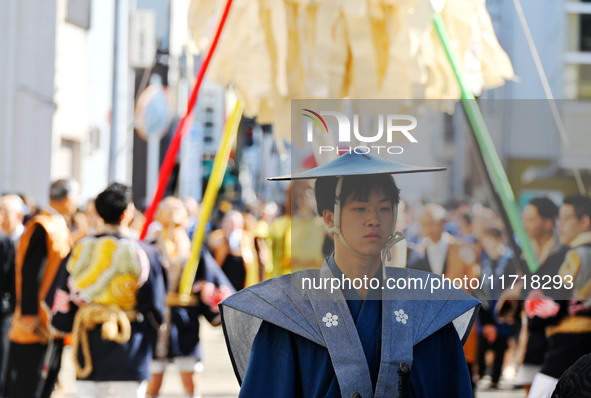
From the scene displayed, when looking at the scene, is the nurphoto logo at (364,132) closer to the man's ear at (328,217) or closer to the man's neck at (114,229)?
the man's ear at (328,217)

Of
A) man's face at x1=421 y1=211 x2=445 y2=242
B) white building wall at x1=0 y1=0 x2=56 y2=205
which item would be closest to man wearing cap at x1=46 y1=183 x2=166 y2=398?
man's face at x1=421 y1=211 x2=445 y2=242

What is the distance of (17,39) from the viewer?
14.7 metres

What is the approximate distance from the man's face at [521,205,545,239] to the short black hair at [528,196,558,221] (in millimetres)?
19

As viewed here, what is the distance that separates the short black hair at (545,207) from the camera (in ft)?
14.7

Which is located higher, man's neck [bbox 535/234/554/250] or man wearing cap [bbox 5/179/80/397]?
man's neck [bbox 535/234/554/250]

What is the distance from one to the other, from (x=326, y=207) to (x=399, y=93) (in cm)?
246

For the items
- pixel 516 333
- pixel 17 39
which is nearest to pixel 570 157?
pixel 516 333

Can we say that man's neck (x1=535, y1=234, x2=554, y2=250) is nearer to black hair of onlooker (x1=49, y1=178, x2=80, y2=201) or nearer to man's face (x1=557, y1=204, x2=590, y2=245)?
man's face (x1=557, y1=204, x2=590, y2=245)

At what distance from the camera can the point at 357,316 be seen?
301 cm

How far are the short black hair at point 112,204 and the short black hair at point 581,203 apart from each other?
290 centimetres

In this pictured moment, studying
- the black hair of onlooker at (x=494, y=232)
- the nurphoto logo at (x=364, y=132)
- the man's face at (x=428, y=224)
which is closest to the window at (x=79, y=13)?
the black hair of onlooker at (x=494, y=232)

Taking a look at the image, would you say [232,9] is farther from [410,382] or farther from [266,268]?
[266,268]

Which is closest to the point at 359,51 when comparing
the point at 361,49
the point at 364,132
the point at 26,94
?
the point at 361,49

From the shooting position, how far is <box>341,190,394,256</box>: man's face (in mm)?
3000
